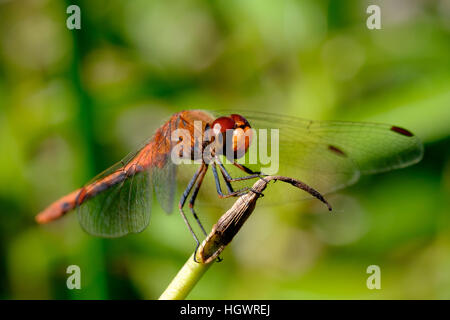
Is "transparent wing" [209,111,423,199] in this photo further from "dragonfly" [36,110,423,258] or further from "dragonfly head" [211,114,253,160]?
"dragonfly head" [211,114,253,160]

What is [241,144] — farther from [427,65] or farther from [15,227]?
[15,227]

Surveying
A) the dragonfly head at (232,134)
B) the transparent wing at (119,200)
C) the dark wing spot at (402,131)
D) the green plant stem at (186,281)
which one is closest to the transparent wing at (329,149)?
the dark wing spot at (402,131)

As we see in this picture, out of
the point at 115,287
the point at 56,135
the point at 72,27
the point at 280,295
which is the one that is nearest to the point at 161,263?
the point at 115,287

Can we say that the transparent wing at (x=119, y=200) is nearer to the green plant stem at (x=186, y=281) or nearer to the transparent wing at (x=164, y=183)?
the transparent wing at (x=164, y=183)

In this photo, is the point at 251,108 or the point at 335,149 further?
the point at 251,108

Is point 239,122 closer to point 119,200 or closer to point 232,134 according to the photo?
point 232,134

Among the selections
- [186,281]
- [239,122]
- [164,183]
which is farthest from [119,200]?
[186,281]
